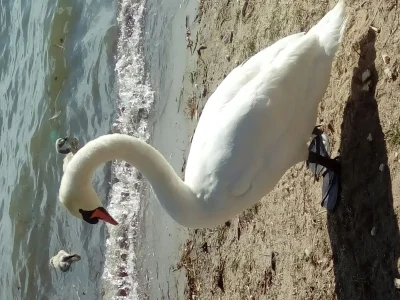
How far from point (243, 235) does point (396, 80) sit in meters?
2.39

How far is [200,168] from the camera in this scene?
3.86 metres

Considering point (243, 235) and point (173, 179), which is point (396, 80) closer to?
point (173, 179)

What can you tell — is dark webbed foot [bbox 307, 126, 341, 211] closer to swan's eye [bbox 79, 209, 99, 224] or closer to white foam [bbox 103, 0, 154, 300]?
swan's eye [bbox 79, 209, 99, 224]

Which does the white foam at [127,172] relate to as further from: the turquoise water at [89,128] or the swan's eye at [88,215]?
the swan's eye at [88,215]

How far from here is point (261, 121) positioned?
12.2ft

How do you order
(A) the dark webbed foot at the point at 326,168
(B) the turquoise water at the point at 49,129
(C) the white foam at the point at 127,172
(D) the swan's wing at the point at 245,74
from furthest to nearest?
(B) the turquoise water at the point at 49,129
(C) the white foam at the point at 127,172
(A) the dark webbed foot at the point at 326,168
(D) the swan's wing at the point at 245,74

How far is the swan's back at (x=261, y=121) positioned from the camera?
3.72 meters

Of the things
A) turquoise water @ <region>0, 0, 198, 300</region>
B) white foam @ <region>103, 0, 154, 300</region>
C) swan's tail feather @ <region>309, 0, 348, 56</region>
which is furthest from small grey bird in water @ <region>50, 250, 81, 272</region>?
swan's tail feather @ <region>309, 0, 348, 56</region>

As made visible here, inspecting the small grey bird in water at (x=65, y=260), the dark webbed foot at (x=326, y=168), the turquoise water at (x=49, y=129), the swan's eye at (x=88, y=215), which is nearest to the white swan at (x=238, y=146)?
the swan's eye at (x=88, y=215)

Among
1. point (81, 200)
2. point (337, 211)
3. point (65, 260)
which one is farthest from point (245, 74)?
point (65, 260)

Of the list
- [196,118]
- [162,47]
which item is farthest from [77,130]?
[196,118]

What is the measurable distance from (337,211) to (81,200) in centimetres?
200

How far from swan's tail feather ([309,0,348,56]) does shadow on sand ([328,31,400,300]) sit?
33cm

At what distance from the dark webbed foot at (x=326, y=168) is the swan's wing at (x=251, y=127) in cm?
56
